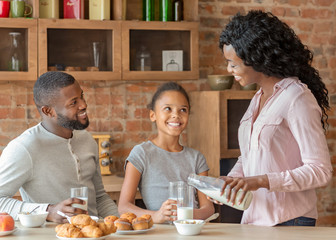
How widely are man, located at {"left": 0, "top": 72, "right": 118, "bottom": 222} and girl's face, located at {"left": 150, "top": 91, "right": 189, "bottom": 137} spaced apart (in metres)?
0.35

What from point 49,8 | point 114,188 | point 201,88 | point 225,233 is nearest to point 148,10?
point 49,8

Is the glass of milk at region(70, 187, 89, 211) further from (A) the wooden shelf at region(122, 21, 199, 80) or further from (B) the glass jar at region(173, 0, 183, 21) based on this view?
(B) the glass jar at region(173, 0, 183, 21)

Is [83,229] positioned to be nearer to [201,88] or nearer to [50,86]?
[50,86]

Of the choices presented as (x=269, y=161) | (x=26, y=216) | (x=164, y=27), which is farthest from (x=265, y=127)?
(x=164, y=27)

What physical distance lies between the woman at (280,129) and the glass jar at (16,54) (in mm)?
1811

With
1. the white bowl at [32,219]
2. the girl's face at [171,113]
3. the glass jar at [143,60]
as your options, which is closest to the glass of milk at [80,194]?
the white bowl at [32,219]

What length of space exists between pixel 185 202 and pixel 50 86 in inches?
33.5

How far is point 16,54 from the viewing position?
3377 millimetres

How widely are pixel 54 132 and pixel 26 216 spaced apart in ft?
1.78

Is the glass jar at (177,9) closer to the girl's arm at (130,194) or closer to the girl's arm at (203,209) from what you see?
the girl's arm at (130,194)

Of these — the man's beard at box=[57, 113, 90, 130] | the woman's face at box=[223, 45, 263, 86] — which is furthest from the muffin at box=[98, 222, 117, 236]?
the woman's face at box=[223, 45, 263, 86]

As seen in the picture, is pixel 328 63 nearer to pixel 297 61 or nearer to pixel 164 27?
pixel 164 27

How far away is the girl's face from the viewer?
2.43 meters

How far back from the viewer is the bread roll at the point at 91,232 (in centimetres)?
162
